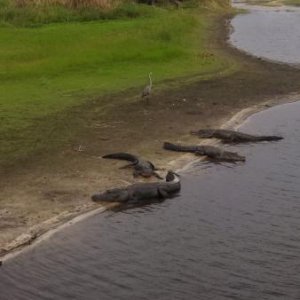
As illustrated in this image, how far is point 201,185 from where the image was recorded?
1398 centimetres

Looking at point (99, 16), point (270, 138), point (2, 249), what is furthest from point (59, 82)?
point (99, 16)

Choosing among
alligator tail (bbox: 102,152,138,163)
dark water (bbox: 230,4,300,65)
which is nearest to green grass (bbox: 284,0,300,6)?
dark water (bbox: 230,4,300,65)

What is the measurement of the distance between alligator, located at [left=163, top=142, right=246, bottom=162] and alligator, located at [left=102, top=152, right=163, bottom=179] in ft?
4.83

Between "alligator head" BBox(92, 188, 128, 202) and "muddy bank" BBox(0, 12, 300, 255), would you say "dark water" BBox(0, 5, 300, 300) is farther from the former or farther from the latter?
"muddy bank" BBox(0, 12, 300, 255)

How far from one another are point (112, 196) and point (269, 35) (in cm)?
3090

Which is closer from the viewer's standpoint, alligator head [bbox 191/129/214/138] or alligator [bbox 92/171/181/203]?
alligator [bbox 92/171/181/203]

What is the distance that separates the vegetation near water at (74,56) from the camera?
730 inches

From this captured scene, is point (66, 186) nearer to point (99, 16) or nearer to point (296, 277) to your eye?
point (296, 277)

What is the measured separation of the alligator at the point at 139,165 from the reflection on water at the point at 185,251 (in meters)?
0.72

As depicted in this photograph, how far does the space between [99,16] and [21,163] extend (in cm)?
2792

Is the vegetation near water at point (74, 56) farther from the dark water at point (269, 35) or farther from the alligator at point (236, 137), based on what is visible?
the alligator at point (236, 137)

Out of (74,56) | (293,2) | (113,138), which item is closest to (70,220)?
(113,138)

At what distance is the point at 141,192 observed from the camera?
12914 mm

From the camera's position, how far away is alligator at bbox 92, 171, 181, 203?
12719 mm
